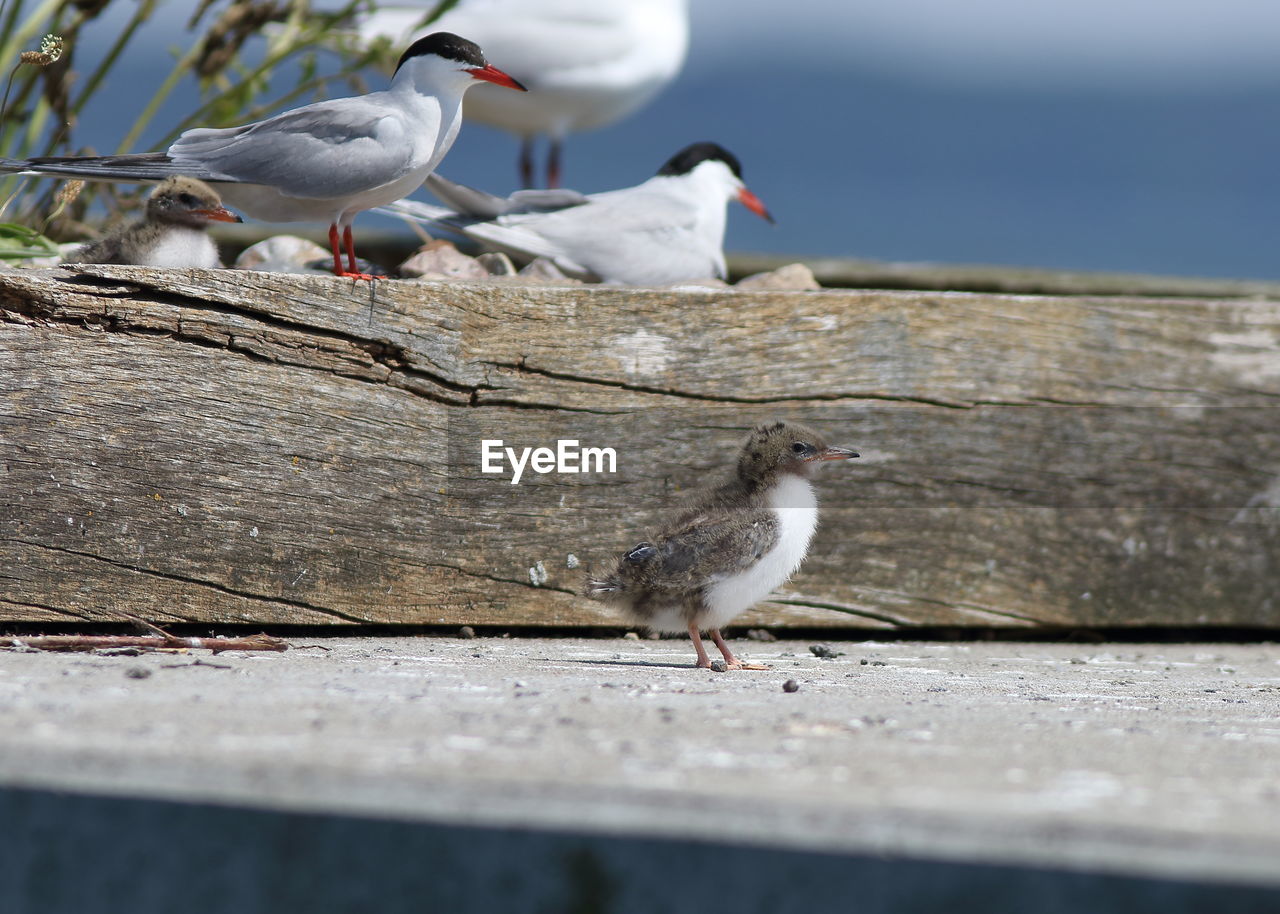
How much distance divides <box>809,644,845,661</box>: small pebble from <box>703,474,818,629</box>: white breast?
32 centimetres

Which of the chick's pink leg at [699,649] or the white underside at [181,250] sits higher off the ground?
the white underside at [181,250]

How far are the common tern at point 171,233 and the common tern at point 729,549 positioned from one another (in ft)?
5.12

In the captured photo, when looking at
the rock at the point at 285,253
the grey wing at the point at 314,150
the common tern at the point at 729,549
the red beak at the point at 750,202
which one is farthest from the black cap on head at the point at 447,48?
the red beak at the point at 750,202

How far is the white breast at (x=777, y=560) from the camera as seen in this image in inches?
130

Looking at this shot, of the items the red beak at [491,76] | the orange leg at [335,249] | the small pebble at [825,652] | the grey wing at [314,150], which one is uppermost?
the red beak at [491,76]

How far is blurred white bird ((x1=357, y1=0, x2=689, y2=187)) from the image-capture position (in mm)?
6945

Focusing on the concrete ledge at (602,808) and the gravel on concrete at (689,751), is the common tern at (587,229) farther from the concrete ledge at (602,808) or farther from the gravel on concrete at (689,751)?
the concrete ledge at (602,808)

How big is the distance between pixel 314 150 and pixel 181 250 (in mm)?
520

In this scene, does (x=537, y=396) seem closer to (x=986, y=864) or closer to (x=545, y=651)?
(x=545, y=651)

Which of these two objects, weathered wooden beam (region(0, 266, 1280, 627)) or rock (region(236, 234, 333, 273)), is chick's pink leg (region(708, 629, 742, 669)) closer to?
weathered wooden beam (region(0, 266, 1280, 627))

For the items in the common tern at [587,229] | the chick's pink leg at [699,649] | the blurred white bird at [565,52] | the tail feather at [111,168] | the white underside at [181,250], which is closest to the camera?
the chick's pink leg at [699,649]

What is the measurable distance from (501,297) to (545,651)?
3.28 ft

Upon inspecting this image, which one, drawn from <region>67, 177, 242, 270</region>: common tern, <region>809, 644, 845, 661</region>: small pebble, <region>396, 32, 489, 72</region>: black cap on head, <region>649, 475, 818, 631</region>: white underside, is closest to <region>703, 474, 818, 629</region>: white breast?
<region>649, 475, 818, 631</region>: white underside

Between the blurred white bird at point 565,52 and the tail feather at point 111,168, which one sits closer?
the tail feather at point 111,168
